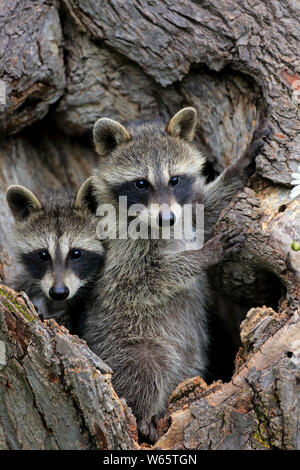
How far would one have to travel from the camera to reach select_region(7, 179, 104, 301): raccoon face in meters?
3.45

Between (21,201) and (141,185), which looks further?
(21,201)

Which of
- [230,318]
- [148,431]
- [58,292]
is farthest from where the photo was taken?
[230,318]

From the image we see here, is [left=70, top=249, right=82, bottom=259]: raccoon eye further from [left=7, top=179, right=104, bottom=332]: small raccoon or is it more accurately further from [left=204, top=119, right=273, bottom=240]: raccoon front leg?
[left=204, top=119, right=273, bottom=240]: raccoon front leg

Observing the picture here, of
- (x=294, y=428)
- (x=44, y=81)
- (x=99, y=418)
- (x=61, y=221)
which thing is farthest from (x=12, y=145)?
(x=294, y=428)

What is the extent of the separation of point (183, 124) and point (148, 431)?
5.87ft

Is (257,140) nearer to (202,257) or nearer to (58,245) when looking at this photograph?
(202,257)

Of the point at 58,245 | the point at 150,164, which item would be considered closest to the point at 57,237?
the point at 58,245

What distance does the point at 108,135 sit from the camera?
348 centimetres

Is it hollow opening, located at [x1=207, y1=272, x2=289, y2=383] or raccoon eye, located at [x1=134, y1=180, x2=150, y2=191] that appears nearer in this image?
raccoon eye, located at [x1=134, y1=180, x2=150, y2=191]

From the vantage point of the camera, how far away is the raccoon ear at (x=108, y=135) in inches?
133

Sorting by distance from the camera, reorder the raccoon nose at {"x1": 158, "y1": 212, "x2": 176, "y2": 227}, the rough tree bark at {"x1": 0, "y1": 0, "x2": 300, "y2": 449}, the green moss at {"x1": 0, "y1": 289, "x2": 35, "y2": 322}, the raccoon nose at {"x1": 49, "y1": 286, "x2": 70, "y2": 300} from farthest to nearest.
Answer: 1. the raccoon nose at {"x1": 49, "y1": 286, "x2": 70, "y2": 300}
2. the raccoon nose at {"x1": 158, "y1": 212, "x2": 176, "y2": 227}
3. the green moss at {"x1": 0, "y1": 289, "x2": 35, "y2": 322}
4. the rough tree bark at {"x1": 0, "y1": 0, "x2": 300, "y2": 449}

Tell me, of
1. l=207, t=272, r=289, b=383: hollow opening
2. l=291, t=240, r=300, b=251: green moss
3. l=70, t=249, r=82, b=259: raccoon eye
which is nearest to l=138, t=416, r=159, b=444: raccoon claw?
l=207, t=272, r=289, b=383: hollow opening

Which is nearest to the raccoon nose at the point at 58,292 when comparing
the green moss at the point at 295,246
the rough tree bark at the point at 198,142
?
the rough tree bark at the point at 198,142

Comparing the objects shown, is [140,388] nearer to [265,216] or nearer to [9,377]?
[9,377]
